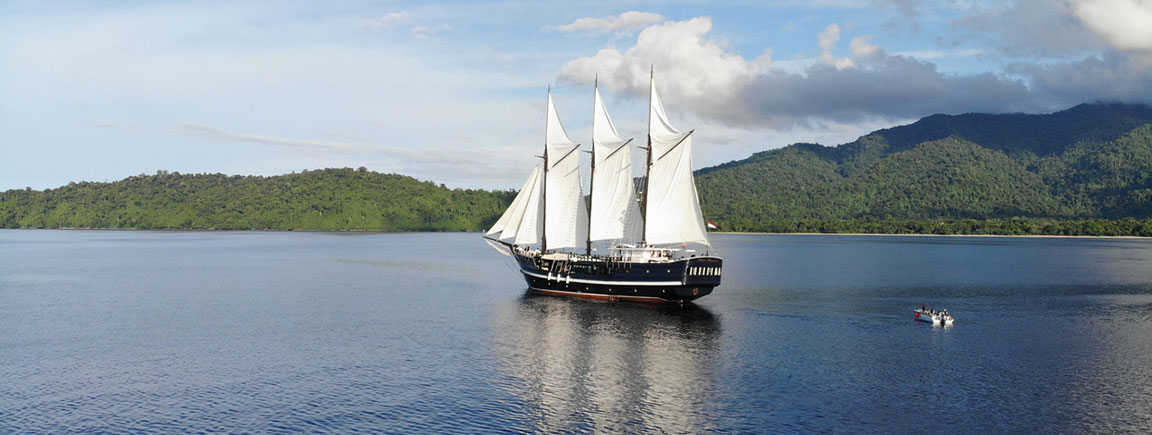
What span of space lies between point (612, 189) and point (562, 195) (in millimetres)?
7052

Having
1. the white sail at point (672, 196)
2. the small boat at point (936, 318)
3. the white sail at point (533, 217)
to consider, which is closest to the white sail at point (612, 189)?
the white sail at point (672, 196)

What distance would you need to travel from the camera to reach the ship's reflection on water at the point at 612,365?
42.0 m

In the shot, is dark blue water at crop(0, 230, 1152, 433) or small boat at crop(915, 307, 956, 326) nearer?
dark blue water at crop(0, 230, 1152, 433)

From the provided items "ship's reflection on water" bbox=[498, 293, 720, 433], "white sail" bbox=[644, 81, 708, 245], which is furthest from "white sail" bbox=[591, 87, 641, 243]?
"ship's reflection on water" bbox=[498, 293, 720, 433]

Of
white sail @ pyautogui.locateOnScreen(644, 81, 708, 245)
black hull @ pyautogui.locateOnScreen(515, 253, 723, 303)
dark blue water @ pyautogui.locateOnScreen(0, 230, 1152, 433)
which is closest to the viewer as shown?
dark blue water @ pyautogui.locateOnScreen(0, 230, 1152, 433)

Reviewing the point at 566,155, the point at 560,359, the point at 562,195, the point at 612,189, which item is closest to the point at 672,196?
the point at 612,189

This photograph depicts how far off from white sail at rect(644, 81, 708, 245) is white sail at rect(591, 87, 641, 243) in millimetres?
3104

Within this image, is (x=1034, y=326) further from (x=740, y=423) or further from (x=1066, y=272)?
(x=1066, y=272)

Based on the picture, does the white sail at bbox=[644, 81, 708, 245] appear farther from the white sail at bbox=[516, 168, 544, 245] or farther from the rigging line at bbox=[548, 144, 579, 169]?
the white sail at bbox=[516, 168, 544, 245]

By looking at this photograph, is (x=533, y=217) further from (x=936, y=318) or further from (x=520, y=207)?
(x=936, y=318)

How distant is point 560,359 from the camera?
55844 millimetres

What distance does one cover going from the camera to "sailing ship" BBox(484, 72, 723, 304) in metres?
83.0

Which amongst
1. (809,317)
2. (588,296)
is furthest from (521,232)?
(809,317)

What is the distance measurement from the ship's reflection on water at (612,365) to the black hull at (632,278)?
6.97 feet
